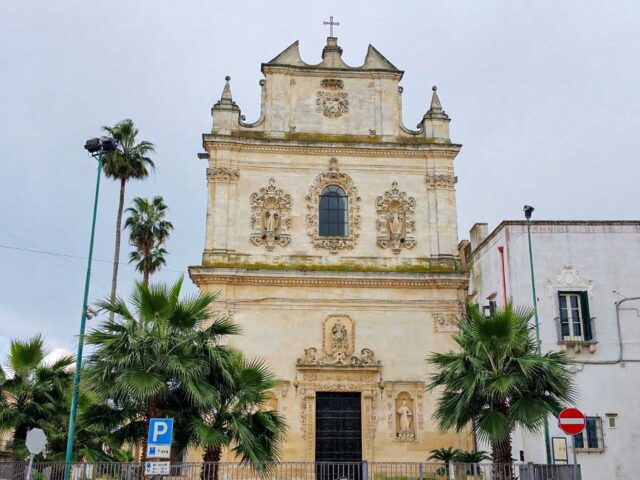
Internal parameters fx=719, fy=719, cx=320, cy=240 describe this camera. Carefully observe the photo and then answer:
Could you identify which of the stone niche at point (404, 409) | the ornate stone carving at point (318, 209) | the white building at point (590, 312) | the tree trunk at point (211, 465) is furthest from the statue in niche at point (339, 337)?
the tree trunk at point (211, 465)

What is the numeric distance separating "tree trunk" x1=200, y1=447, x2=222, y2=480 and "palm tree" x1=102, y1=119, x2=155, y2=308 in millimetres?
17307

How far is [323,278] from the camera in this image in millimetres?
25188

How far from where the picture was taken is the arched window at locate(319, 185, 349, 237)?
26281 mm

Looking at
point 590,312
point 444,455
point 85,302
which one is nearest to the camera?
point 85,302

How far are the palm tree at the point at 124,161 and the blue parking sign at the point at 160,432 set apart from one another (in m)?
19.8

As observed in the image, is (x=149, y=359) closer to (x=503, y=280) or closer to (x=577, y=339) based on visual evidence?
(x=503, y=280)

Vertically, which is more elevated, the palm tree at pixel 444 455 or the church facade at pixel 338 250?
the church facade at pixel 338 250

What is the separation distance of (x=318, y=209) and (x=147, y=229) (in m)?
13.2

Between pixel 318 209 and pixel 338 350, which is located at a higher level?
pixel 318 209

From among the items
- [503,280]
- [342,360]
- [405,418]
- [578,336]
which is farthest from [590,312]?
[342,360]

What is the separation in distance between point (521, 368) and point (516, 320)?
1.22m

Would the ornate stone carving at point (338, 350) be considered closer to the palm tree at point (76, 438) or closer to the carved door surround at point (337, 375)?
the carved door surround at point (337, 375)

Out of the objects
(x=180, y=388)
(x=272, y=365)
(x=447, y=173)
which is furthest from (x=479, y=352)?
(x=447, y=173)

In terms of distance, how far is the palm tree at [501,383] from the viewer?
1473 centimetres
